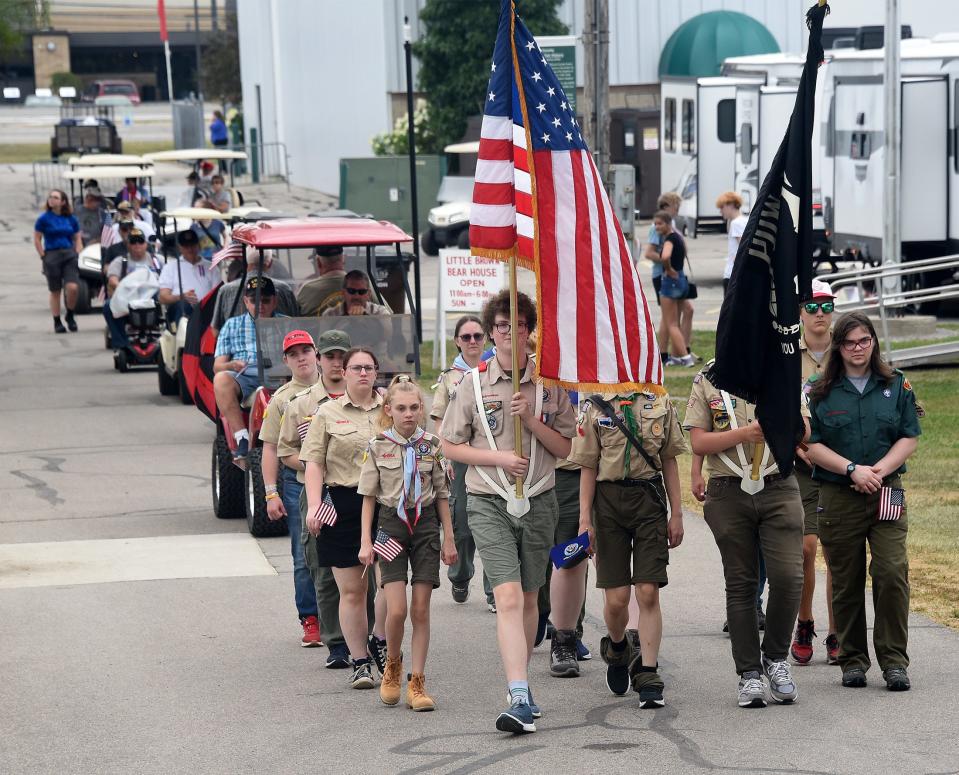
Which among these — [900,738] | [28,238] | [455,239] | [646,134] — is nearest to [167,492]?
[900,738]

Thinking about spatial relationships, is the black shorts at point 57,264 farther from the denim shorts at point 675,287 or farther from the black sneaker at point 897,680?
the black sneaker at point 897,680

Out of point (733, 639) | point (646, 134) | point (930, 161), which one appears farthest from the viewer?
point (646, 134)

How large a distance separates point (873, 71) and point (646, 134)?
14.3 metres

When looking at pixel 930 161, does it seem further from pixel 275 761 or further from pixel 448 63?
pixel 448 63

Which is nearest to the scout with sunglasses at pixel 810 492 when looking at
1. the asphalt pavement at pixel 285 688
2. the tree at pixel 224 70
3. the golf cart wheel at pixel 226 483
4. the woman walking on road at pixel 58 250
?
the asphalt pavement at pixel 285 688

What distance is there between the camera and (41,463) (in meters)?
14.9

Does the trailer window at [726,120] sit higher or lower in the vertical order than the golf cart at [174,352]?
higher

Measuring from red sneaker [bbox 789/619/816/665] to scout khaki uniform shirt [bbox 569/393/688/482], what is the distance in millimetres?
1306

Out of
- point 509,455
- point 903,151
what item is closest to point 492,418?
point 509,455

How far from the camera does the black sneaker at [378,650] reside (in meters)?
8.02

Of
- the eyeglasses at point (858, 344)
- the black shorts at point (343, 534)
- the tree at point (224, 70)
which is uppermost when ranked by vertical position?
the tree at point (224, 70)

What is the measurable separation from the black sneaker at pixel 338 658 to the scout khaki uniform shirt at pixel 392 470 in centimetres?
116

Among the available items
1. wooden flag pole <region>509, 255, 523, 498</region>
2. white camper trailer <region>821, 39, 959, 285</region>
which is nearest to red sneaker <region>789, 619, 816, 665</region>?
wooden flag pole <region>509, 255, 523, 498</region>

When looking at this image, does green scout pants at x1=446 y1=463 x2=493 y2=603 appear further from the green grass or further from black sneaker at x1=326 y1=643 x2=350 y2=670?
the green grass
